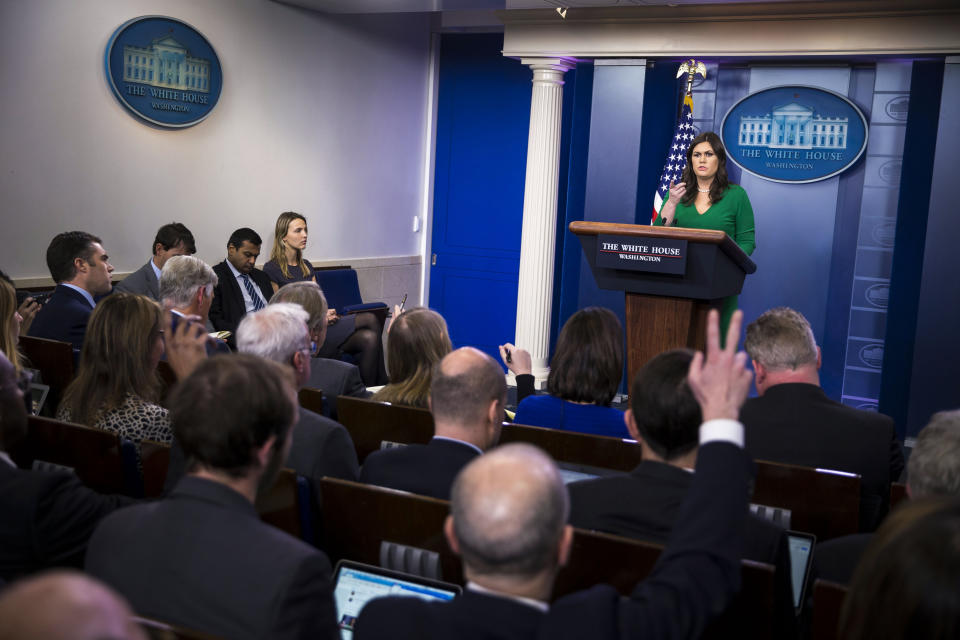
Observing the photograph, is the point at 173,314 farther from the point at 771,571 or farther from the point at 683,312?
the point at 771,571

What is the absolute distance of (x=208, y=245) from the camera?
657 centimetres

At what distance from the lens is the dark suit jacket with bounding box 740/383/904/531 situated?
2.64 m

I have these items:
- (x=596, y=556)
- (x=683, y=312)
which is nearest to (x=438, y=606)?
(x=596, y=556)

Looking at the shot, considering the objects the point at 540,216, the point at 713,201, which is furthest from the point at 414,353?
the point at 540,216

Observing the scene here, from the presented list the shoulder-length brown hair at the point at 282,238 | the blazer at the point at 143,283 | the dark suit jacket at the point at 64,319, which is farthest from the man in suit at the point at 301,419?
the shoulder-length brown hair at the point at 282,238

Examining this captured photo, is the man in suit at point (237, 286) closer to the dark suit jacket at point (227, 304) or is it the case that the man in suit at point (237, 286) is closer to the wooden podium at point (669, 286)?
the dark suit jacket at point (227, 304)

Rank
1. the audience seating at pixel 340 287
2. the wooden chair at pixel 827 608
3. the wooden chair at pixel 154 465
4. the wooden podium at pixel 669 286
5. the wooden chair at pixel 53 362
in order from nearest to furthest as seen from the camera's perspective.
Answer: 1. the wooden chair at pixel 827 608
2. the wooden chair at pixel 154 465
3. the wooden chair at pixel 53 362
4. the wooden podium at pixel 669 286
5. the audience seating at pixel 340 287

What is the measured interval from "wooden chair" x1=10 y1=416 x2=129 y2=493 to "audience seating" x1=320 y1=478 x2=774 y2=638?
64cm

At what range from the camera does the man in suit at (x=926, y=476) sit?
5.68ft

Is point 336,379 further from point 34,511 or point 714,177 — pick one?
point 714,177

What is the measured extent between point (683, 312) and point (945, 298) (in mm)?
2460

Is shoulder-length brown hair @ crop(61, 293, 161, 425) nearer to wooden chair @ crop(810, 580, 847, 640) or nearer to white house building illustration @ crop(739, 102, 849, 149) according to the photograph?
wooden chair @ crop(810, 580, 847, 640)

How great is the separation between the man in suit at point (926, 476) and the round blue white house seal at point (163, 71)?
526cm

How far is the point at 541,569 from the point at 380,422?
179 cm
